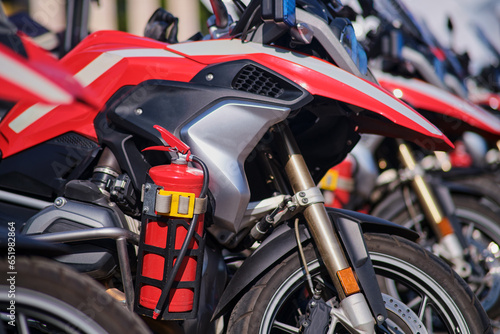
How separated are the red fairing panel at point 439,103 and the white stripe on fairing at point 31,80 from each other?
7.79 feet

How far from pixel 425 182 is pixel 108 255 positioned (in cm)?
196

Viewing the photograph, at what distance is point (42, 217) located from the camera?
157 centimetres

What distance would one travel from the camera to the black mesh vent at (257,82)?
1598 mm

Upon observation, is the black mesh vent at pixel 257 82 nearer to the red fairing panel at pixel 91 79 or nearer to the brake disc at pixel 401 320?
the red fairing panel at pixel 91 79

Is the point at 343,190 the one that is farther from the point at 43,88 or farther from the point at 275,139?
the point at 43,88

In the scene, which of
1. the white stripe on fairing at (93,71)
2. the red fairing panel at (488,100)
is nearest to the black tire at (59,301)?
the white stripe on fairing at (93,71)

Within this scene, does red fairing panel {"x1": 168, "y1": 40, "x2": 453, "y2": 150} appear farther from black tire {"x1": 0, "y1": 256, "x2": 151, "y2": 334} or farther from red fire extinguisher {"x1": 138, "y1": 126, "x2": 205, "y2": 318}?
black tire {"x1": 0, "y1": 256, "x2": 151, "y2": 334}

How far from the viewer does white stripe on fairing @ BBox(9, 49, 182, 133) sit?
1693mm

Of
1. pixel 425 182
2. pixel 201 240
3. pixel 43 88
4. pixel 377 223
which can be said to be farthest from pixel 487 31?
pixel 43 88

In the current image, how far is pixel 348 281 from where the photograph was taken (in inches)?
59.6

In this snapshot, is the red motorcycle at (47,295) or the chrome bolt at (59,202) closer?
the red motorcycle at (47,295)

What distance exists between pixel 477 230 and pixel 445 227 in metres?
0.38

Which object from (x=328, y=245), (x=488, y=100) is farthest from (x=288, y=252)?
(x=488, y=100)

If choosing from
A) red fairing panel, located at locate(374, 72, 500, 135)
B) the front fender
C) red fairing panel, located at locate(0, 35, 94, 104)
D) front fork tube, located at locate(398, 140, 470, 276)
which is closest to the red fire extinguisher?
the front fender
